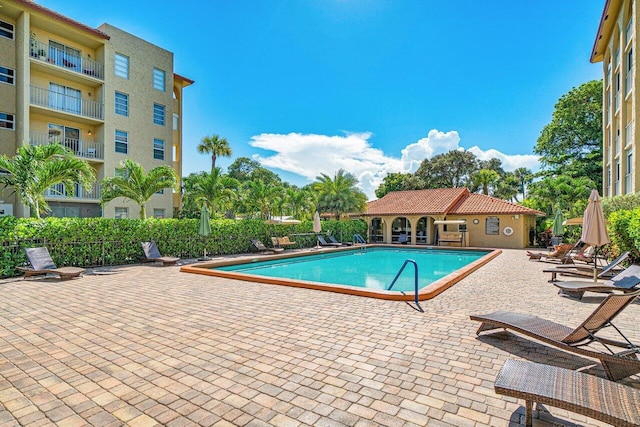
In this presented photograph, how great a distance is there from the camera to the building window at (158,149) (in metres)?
25.0

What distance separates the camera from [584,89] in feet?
121

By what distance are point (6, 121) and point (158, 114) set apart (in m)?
8.80

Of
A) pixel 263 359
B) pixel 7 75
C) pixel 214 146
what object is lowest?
pixel 263 359

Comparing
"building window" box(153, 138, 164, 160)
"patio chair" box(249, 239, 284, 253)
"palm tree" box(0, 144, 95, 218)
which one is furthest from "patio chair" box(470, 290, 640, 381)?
"building window" box(153, 138, 164, 160)

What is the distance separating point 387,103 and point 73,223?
68.3 ft

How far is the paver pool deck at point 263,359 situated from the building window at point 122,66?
2035 centimetres

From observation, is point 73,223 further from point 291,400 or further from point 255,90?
point 255,90

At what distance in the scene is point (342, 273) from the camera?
14055 millimetres

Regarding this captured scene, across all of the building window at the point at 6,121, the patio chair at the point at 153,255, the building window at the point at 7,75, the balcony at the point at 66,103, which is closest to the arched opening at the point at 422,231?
the patio chair at the point at 153,255

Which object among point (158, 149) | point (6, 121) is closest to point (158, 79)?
point (158, 149)

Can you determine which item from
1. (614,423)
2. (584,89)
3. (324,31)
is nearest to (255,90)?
(324,31)

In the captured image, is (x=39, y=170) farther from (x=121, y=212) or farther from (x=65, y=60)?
(x=65, y=60)

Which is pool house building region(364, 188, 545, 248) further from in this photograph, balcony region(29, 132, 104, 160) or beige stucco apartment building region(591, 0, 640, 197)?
balcony region(29, 132, 104, 160)

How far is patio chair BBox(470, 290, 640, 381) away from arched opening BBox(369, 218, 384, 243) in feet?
87.2
